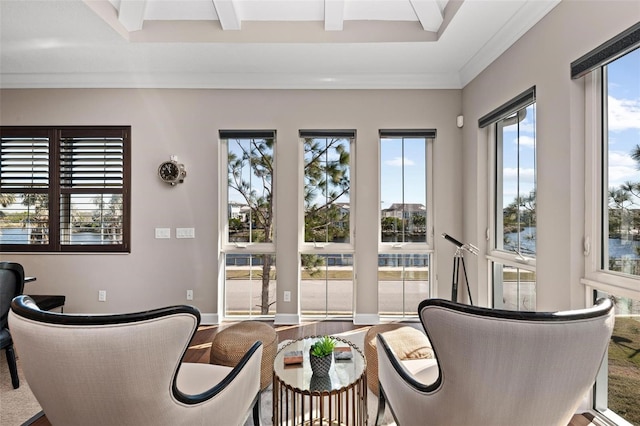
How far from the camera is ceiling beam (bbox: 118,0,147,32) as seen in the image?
2.71 m

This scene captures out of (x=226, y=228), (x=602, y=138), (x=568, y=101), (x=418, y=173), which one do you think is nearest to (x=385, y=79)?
(x=418, y=173)

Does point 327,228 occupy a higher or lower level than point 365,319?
higher

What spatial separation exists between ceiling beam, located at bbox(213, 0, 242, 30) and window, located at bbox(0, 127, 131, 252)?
1789 mm

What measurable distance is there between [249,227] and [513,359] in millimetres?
3145

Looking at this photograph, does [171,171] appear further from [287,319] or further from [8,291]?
[287,319]

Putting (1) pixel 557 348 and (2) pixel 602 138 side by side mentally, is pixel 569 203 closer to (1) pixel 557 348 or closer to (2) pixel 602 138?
(2) pixel 602 138

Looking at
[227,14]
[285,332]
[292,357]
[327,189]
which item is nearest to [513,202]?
[327,189]

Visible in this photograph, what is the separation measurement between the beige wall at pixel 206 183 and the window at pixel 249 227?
0.17m

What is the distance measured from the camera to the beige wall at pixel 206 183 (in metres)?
3.69

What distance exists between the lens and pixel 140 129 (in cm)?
372

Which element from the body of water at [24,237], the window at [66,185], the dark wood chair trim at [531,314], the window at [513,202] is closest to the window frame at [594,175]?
the window at [513,202]

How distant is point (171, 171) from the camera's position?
3654 millimetres

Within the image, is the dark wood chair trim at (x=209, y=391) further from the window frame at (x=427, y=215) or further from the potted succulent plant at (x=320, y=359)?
the window frame at (x=427, y=215)

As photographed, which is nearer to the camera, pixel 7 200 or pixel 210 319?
pixel 210 319
